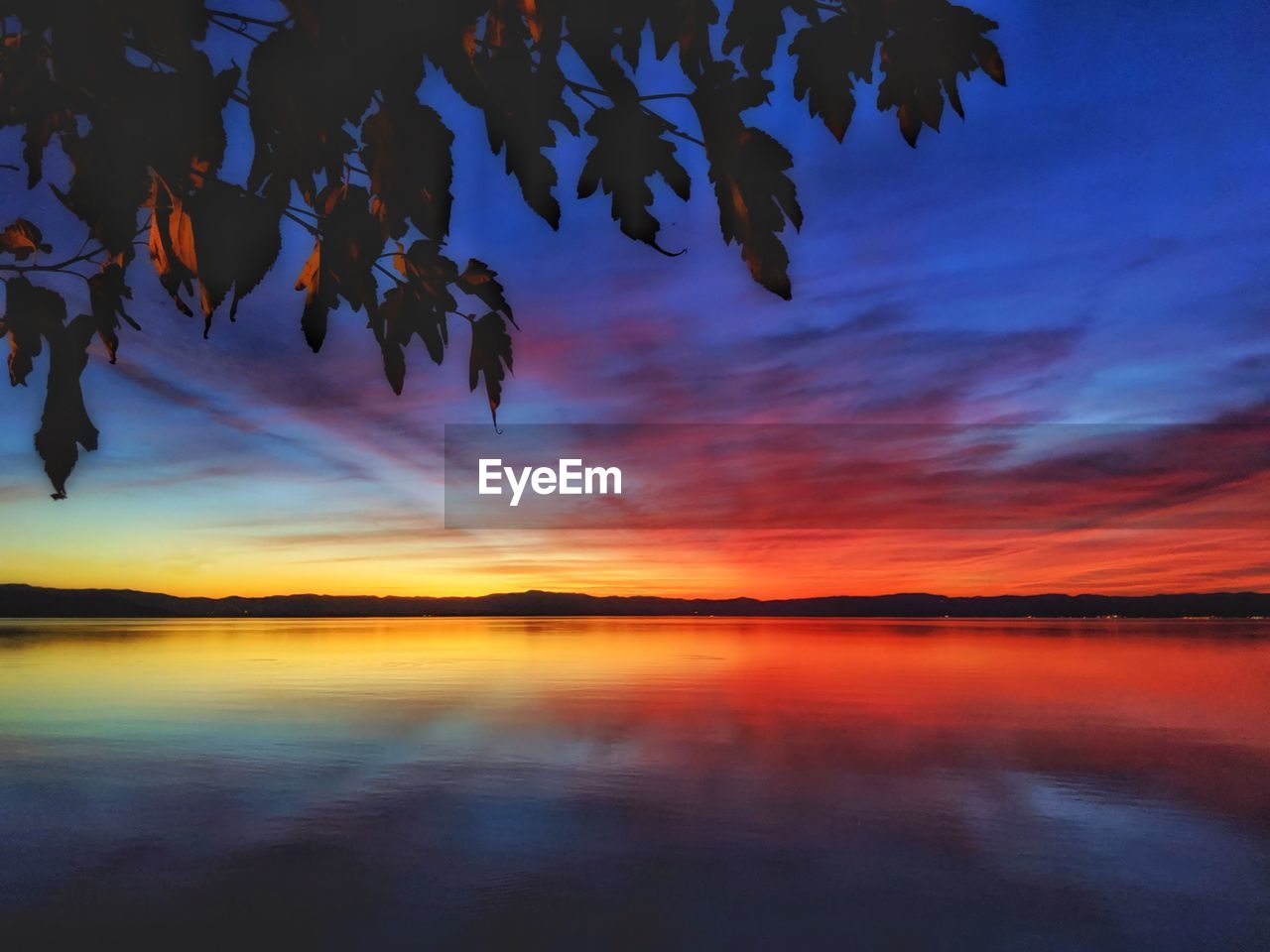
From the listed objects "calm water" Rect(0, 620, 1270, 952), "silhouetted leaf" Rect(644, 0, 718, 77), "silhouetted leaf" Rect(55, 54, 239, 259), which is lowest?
"calm water" Rect(0, 620, 1270, 952)

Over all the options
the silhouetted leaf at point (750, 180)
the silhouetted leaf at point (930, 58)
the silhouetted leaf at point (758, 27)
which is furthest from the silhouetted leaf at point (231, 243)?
the silhouetted leaf at point (930, 58)

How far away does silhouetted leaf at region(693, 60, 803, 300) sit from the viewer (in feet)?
4.84

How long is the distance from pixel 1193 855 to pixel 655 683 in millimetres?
20556

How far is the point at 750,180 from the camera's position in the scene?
1.51m

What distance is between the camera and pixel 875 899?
824 cm

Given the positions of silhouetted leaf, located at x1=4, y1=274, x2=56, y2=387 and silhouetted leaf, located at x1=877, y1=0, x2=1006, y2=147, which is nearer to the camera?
silhouetted leaf, located at x1=877, y1=0, x2=1006, y2=147

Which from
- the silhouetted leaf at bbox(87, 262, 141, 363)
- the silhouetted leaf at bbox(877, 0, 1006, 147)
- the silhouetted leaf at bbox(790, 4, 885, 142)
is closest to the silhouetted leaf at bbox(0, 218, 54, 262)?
the silhouetted leaf at bbox(87, 262, 141, 363)

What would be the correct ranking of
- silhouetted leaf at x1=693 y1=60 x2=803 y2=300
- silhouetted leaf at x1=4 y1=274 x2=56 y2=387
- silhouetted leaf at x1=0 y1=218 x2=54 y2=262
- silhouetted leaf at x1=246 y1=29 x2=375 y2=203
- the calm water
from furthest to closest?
the calm water, silhouetted leaf at x1=0 y1=218 x2=54 y2=262, silhouetted leaf at x1=4 y1=274 x2=56 y2=387, silhouetted leaf at x1=693 y1=60 x2=803 y2=300, silhouetted leaf at x1=246 y1=29 x2=375 y2=203

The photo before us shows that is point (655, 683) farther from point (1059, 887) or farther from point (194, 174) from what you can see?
point (194, 174)

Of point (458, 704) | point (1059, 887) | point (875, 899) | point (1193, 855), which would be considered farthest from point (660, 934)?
point (458, 704)

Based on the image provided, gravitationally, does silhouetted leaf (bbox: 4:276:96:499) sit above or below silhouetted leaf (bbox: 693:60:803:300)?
below

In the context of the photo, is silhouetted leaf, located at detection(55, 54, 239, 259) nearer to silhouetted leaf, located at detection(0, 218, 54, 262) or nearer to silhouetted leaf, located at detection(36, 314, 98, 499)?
silhouetted leaf, located at detection(36, 314, 98, 499)

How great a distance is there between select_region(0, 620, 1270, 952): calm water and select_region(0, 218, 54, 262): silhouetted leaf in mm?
6744

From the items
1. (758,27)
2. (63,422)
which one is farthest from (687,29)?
(63,422)
